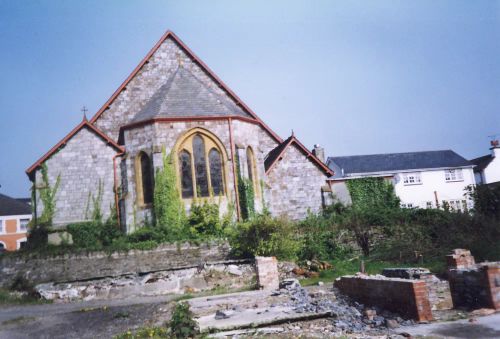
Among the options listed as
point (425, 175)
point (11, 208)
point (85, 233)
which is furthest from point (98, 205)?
point (11, 208)

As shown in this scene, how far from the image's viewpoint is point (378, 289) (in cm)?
1009

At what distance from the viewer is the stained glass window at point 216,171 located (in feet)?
72.7

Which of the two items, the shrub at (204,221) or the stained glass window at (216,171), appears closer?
the shrub at (204,221)

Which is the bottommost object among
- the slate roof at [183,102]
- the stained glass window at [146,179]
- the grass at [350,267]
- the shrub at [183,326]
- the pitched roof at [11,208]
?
the grass at [350,267]

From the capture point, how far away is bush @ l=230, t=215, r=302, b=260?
1742cm

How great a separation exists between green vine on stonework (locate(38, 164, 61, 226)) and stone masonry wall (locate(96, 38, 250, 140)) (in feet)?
14.3

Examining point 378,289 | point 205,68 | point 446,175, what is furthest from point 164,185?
point 446,175

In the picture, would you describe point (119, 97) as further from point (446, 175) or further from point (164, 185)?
point (446, 175)

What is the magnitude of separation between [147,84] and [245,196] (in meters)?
10.2

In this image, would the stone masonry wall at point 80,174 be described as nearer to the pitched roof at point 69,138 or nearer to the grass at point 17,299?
the pitched roof at point 69,138

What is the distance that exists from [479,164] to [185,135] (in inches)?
1482

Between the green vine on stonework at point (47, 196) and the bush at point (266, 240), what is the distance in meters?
11.0

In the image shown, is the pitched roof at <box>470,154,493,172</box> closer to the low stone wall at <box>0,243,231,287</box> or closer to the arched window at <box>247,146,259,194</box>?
the arched window at <box>247,146,259,194</box>

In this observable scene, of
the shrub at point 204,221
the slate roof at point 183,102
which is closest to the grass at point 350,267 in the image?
the shrub at point 204,221
